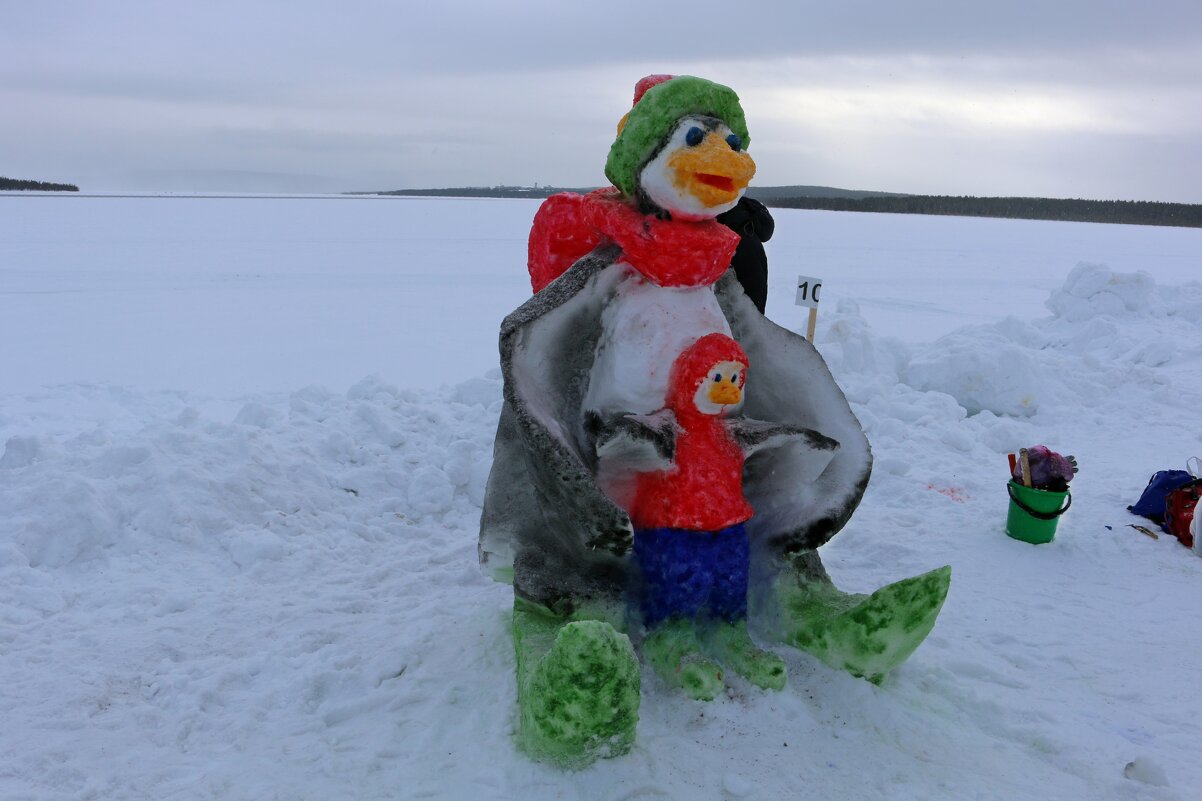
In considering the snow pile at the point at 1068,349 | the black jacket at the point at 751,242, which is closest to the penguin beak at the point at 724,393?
the black jacket at the point at 751,242

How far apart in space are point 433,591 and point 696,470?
1.31 meters

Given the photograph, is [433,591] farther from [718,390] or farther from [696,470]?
[718,390]

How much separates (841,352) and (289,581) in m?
3.98

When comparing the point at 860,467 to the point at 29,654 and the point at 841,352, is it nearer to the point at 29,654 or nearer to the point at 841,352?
the point at 29,654

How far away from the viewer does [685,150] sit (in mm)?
2357

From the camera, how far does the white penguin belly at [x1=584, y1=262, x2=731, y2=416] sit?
2467 mm

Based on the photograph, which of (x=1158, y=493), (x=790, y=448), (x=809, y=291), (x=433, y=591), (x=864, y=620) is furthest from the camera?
(x=809, y=291)

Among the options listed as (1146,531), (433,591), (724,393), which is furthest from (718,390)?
(1146,531)

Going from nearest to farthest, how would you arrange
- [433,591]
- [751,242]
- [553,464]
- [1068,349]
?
[553,464] < [433,591] < [751,242] < [1068,349]

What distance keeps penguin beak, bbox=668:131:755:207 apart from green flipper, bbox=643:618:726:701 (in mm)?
1113

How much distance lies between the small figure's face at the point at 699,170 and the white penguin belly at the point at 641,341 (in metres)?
0.23

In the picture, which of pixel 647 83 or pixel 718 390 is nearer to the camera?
pixel 718 390

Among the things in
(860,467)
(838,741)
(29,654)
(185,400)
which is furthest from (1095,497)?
(185,400)

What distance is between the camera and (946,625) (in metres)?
3.18
